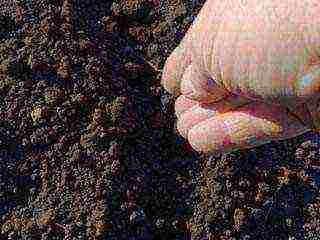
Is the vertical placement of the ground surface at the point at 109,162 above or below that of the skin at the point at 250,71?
below

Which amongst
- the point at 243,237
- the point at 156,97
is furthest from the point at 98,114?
the point at 243,237

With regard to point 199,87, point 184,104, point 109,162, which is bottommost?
point 109,162

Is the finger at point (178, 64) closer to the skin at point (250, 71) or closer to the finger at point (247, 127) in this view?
the skin at point (250, 71)

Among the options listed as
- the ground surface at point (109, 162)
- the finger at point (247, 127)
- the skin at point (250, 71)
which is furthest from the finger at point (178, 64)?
the ground surface at point (109, 162)

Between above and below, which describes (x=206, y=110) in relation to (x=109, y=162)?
above

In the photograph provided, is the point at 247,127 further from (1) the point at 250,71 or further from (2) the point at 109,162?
(2) the point at 109,162

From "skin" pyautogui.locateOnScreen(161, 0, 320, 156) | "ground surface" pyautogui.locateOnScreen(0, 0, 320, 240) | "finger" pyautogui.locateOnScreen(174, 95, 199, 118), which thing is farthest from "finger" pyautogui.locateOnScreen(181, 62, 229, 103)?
"ground surface" pyautogui.locateOnScreen(0, 0, 320, 240)

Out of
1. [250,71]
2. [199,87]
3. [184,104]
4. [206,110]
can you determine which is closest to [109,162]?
[184,104]
